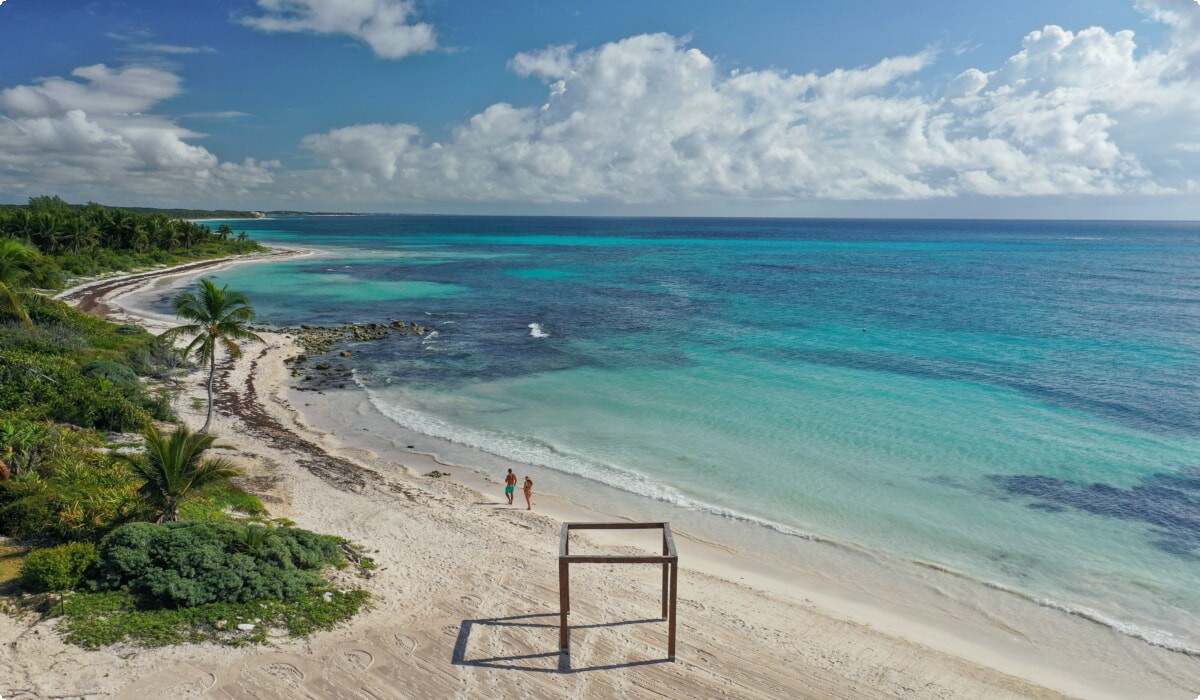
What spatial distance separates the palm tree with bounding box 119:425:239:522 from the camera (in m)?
14.4

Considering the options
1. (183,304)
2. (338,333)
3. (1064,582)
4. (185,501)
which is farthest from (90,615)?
(338,333)

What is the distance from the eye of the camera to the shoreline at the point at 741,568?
13.4 meters

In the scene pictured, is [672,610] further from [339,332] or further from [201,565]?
[339,332]

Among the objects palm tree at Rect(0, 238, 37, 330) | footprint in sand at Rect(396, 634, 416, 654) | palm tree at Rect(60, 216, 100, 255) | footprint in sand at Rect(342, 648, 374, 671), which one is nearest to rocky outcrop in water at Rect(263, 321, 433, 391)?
palm tree at Rect(0, 238, 37, 330)

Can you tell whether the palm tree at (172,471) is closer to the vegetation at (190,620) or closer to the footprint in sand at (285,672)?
the vegetation at (190,620)

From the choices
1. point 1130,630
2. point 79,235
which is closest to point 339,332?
point 1130,630

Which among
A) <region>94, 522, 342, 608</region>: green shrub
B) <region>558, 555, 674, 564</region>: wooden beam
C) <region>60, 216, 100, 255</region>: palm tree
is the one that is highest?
<region>60, 216, 100, 255</region>: palm tree

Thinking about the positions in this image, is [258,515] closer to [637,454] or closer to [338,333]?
[637,454]

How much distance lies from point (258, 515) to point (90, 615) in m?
5.19

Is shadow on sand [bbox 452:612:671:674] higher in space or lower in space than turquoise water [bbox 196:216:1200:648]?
lower

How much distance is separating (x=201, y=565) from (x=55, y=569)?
8.04ft

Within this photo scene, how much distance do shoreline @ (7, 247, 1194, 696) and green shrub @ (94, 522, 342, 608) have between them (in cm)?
305

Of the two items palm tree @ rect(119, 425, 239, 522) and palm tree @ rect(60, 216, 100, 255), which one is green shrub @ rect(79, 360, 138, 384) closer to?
palm tree @ rect(119, 425, 239, 522)

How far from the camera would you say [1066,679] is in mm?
13172
